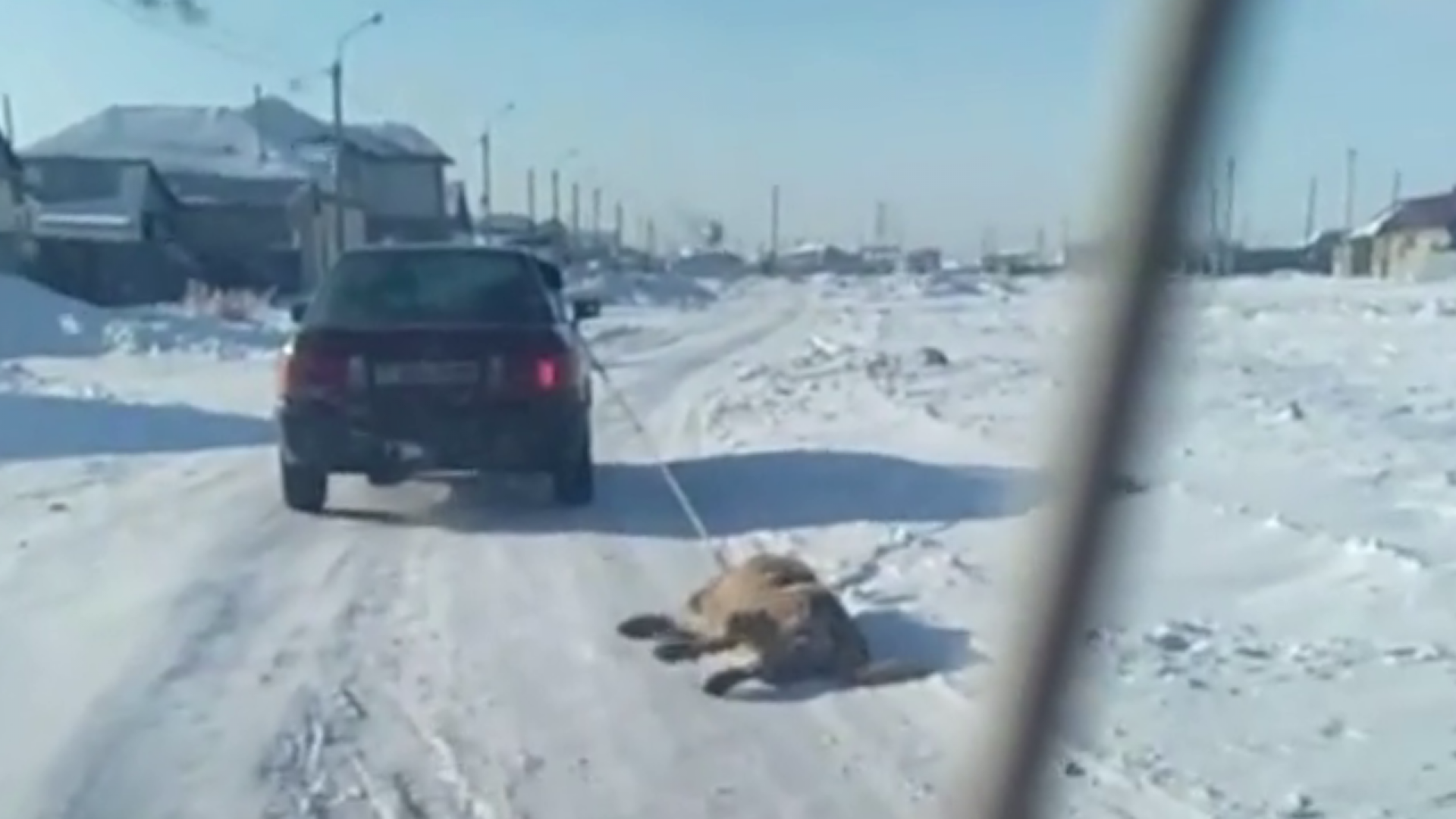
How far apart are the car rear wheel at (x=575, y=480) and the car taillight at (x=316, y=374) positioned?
1.38m

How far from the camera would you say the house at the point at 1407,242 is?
293 ft

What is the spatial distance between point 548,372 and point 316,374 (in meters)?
1.35

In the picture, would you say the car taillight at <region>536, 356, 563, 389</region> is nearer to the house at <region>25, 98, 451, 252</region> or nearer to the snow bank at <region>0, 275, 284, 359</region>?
the snow bank at <region>0, 275, 284, 359</region>

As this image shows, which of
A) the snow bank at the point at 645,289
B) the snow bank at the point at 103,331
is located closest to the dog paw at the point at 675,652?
the snow bank at the point at 103,331

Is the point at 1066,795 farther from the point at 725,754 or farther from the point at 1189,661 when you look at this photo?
the point at 1189,661

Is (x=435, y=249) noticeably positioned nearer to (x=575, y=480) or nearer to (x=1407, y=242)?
(x=575, y=480)

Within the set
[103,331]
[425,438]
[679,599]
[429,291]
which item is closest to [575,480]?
[425,438]

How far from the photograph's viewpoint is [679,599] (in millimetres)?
9969

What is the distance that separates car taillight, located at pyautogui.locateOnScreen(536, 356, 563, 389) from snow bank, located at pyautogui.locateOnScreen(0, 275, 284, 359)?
24.5 m

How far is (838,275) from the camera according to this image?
107375 mm

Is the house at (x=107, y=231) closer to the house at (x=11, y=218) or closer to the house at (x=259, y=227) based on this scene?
the house at (x=11, y=218)

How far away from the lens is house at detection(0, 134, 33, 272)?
59875mm

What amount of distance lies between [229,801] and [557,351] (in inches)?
270

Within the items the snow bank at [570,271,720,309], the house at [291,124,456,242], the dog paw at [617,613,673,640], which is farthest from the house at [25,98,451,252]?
the dog paw at [617,613,673,640]
